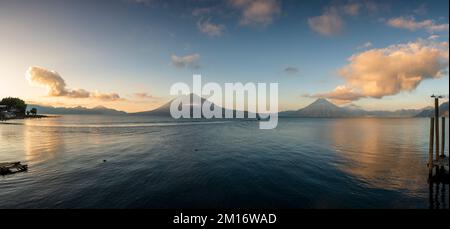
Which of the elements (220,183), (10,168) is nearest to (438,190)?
(220,183)

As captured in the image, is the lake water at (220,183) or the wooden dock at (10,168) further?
the wooden dock at (10,168)

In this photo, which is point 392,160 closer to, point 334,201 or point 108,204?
point 334,201

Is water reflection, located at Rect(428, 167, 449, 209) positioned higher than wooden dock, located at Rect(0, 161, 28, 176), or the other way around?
wooden dock, located at Rect(0, 161, 28, 176)

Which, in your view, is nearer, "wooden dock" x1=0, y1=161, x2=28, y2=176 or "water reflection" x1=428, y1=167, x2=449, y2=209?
"water reflection" x1=428, y1=167, x2=449, y2=209

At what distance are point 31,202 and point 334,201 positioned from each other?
3335cm

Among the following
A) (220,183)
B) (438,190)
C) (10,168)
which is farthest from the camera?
(10,168)

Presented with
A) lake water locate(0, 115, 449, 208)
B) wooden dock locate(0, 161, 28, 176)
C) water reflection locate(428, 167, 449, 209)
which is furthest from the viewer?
wooden dock locate(0, 161, 28, 176)

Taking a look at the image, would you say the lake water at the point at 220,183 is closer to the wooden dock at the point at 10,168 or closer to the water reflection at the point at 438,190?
the water reflection at the point at 438,190

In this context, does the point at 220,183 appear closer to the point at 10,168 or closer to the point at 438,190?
the point at 438,190

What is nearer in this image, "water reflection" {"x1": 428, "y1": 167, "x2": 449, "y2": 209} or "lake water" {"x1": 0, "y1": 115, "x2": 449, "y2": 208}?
"water reflection" {"x1": 428, "y1": 167, "x2": 449, "y2": 209}

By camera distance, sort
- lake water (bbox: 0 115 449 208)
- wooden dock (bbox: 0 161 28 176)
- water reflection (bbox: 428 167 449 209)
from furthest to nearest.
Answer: wooden dock (bbox: 0 161 28 176) < lake water (bbox: 0 115 449 208) < water reflection (bbox: 428 167 449 209)

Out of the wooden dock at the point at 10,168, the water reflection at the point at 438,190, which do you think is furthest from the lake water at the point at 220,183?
the wooden dock at the point at 10,168

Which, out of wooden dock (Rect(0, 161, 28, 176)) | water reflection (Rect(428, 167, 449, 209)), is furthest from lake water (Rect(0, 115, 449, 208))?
wooden dock (Rect(0, 161, 28, 176))

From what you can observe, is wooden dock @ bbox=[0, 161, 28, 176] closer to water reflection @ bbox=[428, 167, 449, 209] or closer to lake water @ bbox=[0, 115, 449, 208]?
lake water @ bbox=[0, 115, 449, 208]
